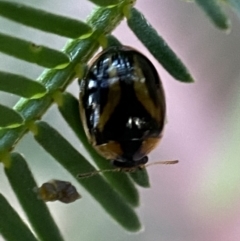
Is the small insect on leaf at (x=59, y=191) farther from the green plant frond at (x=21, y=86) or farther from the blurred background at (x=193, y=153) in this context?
the blurred background at (x=193, y=153)

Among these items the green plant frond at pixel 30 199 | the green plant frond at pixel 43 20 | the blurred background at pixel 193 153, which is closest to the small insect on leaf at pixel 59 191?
the green plant frond at pixel 30 199

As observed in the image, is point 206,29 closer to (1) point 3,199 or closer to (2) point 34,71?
(2) point 34,71

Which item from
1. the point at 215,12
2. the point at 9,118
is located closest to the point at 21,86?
the point at 9,118

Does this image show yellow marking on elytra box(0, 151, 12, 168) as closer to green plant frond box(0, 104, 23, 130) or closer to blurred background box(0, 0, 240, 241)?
green plant frond box(0, 104, 23, 130)

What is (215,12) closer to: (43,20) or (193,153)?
(43,20)

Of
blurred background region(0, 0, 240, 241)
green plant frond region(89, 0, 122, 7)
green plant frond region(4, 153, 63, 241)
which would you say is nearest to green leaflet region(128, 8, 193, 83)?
green plant frond region(89, 0, 122, 7)

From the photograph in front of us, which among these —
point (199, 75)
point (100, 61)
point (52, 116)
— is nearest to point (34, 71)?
point (52, 116)

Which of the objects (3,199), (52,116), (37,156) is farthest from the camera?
(37,156)
